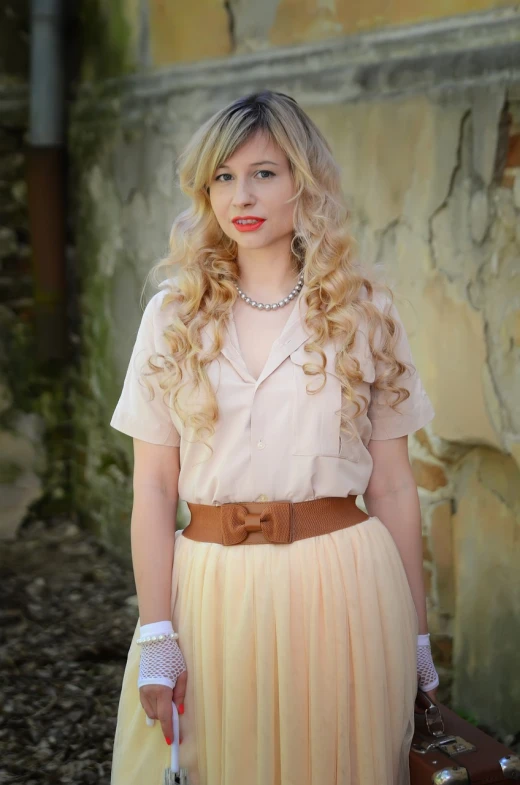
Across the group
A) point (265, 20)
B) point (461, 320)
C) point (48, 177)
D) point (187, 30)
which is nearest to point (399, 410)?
point (461, 320)

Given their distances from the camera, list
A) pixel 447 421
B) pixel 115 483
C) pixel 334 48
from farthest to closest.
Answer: pixel 115 483, pixel 334 48, pixel 447 421

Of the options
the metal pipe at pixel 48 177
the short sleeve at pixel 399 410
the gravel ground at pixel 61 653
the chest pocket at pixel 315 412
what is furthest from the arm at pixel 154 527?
the metal pipe at pixel 48 177

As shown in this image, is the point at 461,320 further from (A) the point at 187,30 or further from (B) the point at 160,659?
(A) the point at 187,30

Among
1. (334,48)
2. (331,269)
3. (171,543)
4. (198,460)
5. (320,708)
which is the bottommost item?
(320,708)

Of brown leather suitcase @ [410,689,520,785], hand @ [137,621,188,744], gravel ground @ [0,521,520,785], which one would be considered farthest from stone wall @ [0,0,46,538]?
brown leather suitcase @ [410,689,520,785]

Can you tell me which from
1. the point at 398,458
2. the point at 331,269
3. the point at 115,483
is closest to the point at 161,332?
the point at 331,269

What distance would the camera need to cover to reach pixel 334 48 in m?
3.07

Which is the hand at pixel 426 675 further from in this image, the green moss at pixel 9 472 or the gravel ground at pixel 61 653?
the green moss at pixel 9 472

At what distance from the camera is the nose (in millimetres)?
1861

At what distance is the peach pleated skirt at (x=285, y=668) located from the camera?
1815 millimetres

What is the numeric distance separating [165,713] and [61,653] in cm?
207

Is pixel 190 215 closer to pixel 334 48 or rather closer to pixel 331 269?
pixel 331 269

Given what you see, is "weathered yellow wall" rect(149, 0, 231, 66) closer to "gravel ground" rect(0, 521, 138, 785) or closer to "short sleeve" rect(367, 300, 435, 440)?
"short sleeve" rect(367, 300, 435, 440)

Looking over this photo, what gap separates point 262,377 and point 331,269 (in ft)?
0.83
